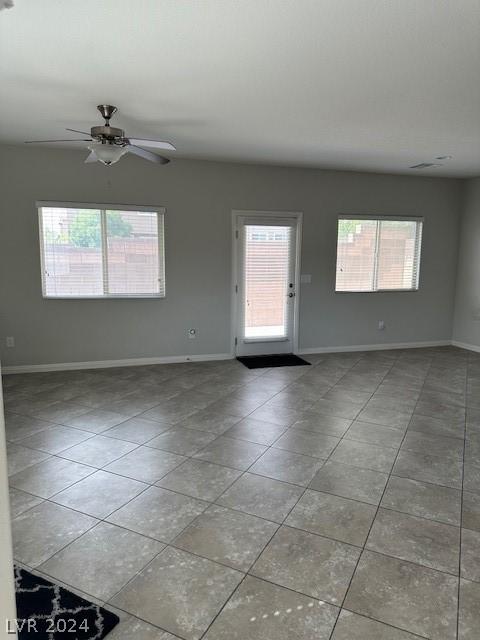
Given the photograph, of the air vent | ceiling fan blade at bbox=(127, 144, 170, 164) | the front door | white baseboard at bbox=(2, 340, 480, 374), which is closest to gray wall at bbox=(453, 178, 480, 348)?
white baseboard at bbox=(2, 340, 480, 374)

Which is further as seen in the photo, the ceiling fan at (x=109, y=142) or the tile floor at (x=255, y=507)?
the ceiling fan at (x=109, y=142)

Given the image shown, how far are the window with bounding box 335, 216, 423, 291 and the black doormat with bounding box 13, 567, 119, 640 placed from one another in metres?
5.27

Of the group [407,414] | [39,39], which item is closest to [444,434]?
[407,414]

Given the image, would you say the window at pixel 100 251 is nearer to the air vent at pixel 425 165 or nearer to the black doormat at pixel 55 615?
the air vent at pixel 425 165

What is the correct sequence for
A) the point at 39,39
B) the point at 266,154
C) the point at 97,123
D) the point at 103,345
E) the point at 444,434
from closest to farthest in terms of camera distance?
the point at 39,39 → the point at 444,434 → the point at 97,123 → the point at 266,154 → the point at 103,345

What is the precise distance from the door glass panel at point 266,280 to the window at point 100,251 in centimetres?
123

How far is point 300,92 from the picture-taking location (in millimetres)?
3076

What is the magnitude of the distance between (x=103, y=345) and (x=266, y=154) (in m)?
3.13

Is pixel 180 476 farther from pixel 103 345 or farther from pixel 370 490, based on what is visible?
pixel 103 345

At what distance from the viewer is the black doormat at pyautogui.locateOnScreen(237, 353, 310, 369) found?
5.69 m

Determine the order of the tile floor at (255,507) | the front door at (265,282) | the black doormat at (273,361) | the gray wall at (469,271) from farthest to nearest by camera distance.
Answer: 1. the gray wall at (469,271)
2. the front door at (265,282)
3. the black doormat at (273,361)
4. the tile floor at (255,507)

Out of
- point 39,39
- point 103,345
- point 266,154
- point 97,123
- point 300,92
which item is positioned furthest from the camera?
point 103,345

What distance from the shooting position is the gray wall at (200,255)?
5016 mm

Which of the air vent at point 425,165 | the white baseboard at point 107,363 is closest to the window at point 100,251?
the white baseboard at point 107,363
